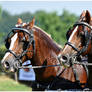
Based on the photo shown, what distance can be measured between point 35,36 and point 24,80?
29.5 feet

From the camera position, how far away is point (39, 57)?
665 cm

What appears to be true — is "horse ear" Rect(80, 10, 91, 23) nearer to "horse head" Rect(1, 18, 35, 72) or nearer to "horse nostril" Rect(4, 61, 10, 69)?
"horse head" Rect(1, 18, 35, 72)

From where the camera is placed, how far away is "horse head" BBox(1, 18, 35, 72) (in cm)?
638

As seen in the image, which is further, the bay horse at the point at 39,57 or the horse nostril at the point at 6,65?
the bay horse at the point at 39,57

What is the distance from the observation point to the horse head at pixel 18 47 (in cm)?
638

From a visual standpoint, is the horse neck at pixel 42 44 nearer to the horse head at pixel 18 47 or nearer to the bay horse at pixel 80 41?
the horse head at pixel 18 47

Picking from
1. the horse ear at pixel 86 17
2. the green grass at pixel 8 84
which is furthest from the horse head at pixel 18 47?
the green grass at pixel 8 84

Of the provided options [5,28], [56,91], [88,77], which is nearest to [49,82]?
[56,91]

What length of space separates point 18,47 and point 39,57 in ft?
1.82

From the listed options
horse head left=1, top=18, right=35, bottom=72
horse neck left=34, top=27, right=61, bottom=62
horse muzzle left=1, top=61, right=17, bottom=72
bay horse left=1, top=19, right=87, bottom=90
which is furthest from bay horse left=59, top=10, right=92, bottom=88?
horse muzzle left=1, top=61, right=17, bottom=72

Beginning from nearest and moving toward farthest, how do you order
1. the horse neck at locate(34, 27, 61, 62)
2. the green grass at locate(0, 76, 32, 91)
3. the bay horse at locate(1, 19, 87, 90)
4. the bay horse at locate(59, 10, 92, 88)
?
1. the bay horse at locate(59, 10, 92, 88)
2. the bay horse at locate(1, 19, 87, 90)
3. the horse neck at locate(34, 27, 61, 62)
4. the green grass at locate(0, 76, 32, 91)

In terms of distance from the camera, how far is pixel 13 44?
21.1 ft

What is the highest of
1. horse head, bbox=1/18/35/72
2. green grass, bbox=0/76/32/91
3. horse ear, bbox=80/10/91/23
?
horse ear, bbox=80/10/91/23

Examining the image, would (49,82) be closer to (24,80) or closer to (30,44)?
(30,44)
